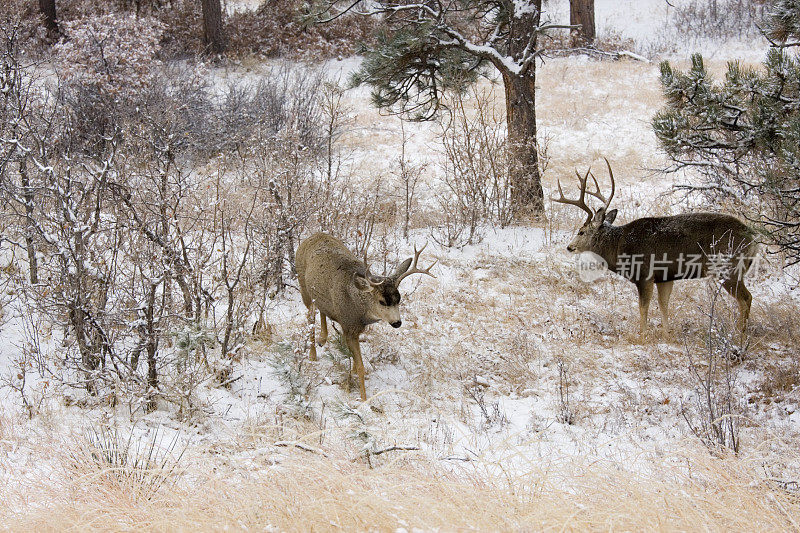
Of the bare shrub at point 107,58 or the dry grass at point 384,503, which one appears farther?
the bare shrub at point 107,58

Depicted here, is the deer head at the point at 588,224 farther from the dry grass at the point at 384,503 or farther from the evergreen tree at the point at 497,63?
the dry grass at the point at 384,503

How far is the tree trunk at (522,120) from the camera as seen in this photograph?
432 inches

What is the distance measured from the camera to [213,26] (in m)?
23.6

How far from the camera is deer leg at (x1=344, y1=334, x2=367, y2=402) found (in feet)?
21.2

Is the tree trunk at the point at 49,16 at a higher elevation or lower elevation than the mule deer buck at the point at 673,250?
higher

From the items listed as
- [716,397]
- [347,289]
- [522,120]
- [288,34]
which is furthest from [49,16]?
[716,397]

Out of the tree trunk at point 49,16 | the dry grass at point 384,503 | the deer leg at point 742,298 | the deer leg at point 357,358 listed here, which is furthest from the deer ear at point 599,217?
the tree trunk at point 49,16

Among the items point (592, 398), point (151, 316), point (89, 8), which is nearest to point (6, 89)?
point (151, 316)

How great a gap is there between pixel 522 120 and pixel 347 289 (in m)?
5.66

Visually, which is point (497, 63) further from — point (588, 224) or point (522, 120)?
point (588, 224)

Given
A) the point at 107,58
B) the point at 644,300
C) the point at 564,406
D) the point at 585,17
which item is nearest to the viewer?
the point at 564,406

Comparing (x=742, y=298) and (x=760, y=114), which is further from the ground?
(x=760, y=114)

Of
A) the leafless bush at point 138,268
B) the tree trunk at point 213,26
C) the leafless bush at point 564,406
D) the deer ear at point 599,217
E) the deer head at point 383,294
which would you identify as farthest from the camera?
the tree trunk at point 213,26

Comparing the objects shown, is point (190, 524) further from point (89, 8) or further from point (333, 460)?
point (89, 8)
